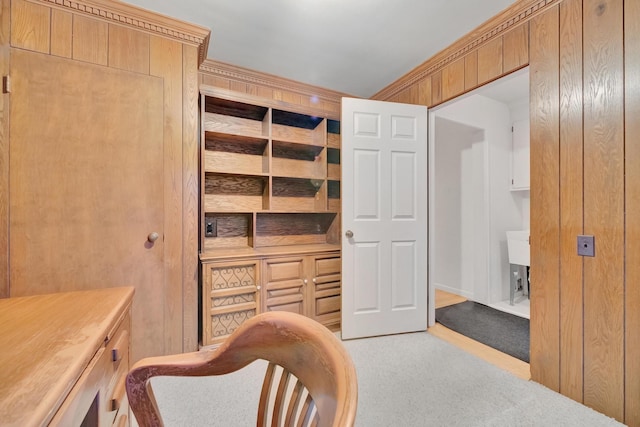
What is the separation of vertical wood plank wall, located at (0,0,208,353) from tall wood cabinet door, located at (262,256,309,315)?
0.58m

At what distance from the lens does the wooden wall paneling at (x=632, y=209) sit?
1.36 meters

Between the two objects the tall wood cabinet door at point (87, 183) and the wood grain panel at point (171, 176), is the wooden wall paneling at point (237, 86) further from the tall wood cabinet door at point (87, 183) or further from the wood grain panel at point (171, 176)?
the tall wood cabinet door at point (87, 183)

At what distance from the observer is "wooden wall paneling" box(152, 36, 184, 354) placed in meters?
1.83

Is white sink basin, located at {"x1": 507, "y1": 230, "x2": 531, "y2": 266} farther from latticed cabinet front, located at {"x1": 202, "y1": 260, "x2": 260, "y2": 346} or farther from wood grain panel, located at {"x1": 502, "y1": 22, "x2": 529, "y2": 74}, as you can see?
latticed cabinet front, located at {"x1": 202, "y1": 260, "x2": 260, "y2": 346}

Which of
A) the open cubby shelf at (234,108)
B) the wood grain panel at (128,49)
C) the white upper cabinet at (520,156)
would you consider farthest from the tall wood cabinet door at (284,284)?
the white upper cabinet at (520,156)

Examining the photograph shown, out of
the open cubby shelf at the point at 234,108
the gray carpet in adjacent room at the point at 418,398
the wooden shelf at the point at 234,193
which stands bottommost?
the gray carpet in adjacent room at the point at 418,398

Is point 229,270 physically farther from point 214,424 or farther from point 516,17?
point 516,17

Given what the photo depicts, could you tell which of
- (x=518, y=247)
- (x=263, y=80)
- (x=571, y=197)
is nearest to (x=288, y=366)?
(x=571, y=197)

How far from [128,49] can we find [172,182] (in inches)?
34.0

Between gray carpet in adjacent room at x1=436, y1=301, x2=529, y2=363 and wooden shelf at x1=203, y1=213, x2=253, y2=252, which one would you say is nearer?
gray carpet in adjacent room at x1=436, y1=301, x2=529, y2=363

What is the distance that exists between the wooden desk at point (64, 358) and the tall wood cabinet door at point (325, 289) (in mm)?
1525

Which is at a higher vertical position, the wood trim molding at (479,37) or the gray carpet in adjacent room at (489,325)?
the wood trim molding at (479,37)

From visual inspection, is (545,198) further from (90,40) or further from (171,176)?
(90,40)

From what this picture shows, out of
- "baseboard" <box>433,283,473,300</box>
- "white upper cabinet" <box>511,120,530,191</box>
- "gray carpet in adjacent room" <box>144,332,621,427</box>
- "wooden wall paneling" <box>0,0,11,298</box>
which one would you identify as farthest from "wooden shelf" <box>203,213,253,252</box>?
"white upper cabinet" <box>511,120,530,191</box>
